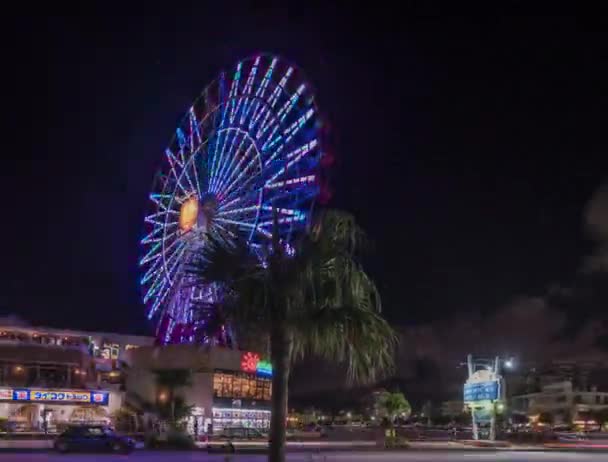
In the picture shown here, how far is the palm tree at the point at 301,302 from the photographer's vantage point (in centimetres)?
1310

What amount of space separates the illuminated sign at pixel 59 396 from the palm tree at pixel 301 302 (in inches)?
2350

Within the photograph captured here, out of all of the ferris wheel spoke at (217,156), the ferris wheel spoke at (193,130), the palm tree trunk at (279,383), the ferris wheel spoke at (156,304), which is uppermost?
the ferris wheel spoke at (193,130)

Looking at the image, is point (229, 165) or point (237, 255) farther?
point (229, 165)

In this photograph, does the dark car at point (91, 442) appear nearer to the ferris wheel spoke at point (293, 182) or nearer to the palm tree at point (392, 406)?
the ferris wheel spoke at point (293, 182)

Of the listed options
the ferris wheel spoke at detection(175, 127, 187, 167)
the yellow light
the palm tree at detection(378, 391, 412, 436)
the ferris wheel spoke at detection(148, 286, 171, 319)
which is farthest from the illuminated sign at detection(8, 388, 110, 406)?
the palm tree at detection(378, 391, 412, 436)

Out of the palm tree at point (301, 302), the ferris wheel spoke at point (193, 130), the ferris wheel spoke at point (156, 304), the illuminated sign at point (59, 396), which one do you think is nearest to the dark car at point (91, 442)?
the palm tree at point (301, 302)

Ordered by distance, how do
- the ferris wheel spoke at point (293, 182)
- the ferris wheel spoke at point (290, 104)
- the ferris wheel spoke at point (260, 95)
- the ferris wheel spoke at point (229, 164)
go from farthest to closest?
the ferris wheel spoke at point (229, 164) → the ferris wheel spoke at point (260, 95) → the ferris wheel spoke at point (290, 104) → the ferris wheel spoke at point (293, 182)

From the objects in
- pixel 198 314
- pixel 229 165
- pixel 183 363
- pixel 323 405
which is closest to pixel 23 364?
pixel 183 363

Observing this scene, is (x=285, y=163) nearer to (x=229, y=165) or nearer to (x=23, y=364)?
(x=229, y=165)

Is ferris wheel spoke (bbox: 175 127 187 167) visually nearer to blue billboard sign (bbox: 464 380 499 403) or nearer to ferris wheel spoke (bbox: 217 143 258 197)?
ferris wheel spoke (bbox: 217 143 258 197)

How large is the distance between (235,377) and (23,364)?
22.8 m

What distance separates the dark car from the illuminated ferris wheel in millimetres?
10430

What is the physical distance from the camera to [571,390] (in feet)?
498

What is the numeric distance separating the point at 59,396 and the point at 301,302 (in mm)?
61736
